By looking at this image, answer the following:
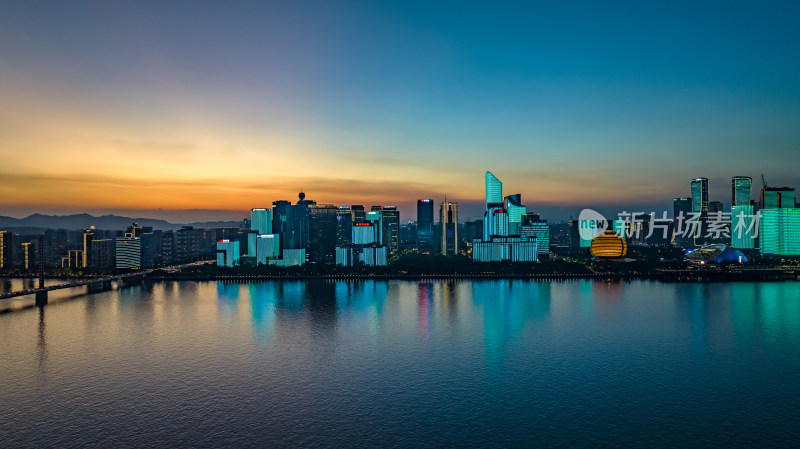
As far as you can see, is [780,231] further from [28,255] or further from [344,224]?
[28,255]

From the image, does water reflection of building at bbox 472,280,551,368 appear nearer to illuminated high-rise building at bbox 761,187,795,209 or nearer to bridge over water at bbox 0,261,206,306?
bridge over water at bbox 0,261,206,306

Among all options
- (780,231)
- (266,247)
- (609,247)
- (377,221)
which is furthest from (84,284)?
(780,231)

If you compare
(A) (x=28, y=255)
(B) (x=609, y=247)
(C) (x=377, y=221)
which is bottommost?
(B) (x=609, y=247)

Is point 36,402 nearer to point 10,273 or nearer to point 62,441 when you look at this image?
point 62,441

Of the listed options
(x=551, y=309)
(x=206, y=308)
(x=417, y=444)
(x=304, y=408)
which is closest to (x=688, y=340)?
(x=551, y=309)

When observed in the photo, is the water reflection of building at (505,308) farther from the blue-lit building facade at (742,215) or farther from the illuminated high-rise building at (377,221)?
the blue-lit building facade at (742,215)

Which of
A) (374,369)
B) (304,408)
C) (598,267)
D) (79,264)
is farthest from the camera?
(79,264)
